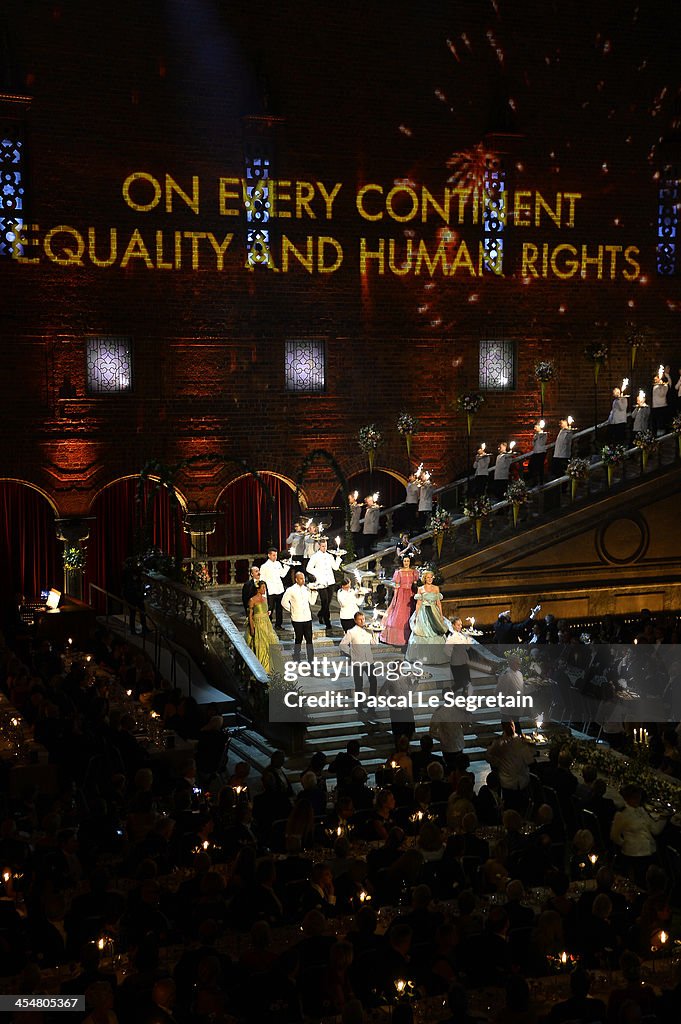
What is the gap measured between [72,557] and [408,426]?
809 cm

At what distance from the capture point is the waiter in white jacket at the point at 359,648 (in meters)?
17.5

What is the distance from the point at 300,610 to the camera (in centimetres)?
1866

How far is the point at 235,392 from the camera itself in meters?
27.2

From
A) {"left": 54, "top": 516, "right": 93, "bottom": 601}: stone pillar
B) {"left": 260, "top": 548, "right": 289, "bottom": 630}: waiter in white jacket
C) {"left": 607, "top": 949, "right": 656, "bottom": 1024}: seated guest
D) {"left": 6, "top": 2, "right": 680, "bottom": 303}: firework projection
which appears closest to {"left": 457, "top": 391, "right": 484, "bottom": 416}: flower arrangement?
{"left": 6, "top": 2, "right": 680, "bottom": 303}: firework projection

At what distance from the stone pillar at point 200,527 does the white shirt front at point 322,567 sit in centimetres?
696

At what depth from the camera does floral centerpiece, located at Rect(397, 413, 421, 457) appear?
2794cm

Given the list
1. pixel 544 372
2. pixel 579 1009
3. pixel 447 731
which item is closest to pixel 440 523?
pixel 544 372

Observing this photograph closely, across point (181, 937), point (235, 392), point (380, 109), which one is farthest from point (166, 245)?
point (181, 937)

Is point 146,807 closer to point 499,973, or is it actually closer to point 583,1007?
point 499,973

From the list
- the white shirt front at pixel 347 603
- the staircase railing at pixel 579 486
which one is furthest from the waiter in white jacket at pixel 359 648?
the staircase railing at pixel 579 486

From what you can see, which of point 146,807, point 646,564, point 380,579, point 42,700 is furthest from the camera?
point 646,564

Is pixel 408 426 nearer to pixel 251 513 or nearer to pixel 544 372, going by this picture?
pixel 544 372

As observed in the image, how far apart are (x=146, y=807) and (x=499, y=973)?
4.22m

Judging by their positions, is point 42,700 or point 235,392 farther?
point 235,392
